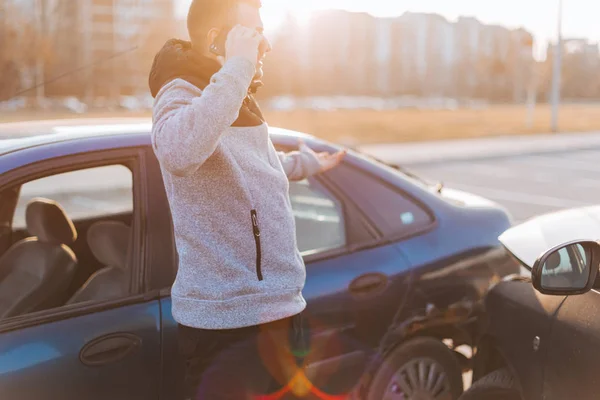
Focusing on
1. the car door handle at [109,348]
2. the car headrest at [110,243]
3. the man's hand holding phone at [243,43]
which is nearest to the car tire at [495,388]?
the car door handle at [109,348]

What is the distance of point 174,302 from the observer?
1934 millimetres

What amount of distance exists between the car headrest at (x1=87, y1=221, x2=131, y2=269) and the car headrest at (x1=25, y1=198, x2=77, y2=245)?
0.10 m

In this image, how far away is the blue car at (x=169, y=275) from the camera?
207 centimetres

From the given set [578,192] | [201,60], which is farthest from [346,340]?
[578,192]

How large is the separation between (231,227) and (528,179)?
13508 mm

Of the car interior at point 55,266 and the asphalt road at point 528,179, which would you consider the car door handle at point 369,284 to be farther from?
the asphalt road at point 528,179

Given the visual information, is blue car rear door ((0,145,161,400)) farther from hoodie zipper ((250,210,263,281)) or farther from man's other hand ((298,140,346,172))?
man's other hand ((298,140,346,172))

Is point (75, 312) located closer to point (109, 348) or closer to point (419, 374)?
point (109, 348)

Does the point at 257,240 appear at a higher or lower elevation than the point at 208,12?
lower

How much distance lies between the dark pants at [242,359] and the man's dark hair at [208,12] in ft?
2.64

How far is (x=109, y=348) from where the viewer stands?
2.08 m

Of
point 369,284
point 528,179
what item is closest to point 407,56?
point 528,179

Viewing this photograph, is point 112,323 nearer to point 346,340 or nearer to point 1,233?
point 346,340

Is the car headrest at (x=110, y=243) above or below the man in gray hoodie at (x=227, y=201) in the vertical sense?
below
